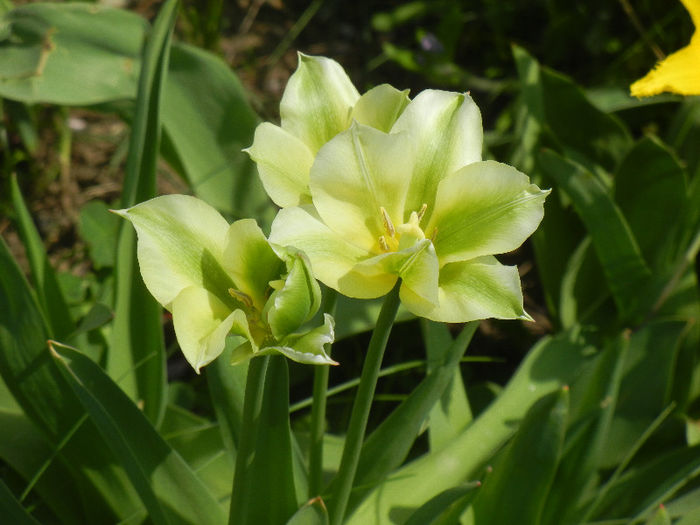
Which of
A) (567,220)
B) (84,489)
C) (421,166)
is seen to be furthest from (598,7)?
(84,489)

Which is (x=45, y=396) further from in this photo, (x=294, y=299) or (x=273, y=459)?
(x=294, y=299)

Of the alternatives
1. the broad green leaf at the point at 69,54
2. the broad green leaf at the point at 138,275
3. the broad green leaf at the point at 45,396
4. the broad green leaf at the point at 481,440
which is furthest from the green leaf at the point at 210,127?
the broad green leaf at the point at 481,440

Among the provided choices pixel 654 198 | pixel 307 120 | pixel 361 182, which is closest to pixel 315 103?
pixel 307 120

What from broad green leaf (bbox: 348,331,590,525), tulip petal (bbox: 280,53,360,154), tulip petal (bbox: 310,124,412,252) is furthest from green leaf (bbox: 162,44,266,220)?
tulip petal (bbox: 310,124,412,252)

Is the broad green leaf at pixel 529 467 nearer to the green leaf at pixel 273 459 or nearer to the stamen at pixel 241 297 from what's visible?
the green leaf at pixel 273 459

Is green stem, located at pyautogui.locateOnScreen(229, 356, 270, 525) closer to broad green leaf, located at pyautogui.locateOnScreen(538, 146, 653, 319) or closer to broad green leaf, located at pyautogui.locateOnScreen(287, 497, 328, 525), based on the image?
broad green leaf, located at pyautogui.locateOnScreen(287, 497, 328, 525)
